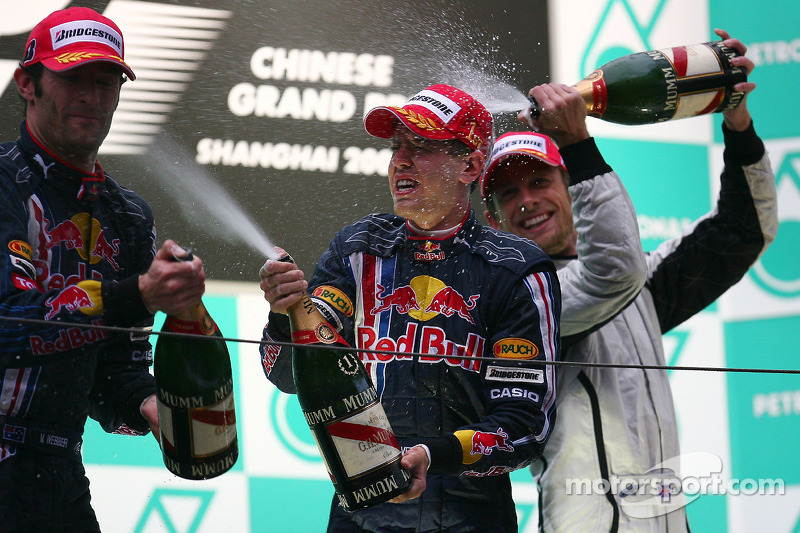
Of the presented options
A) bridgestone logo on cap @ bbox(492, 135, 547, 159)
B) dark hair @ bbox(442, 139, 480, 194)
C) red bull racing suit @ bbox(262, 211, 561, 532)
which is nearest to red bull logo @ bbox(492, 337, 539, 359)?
red bull racing suit @ bbox(262, 211, 561, 532)

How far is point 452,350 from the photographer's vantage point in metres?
1.41

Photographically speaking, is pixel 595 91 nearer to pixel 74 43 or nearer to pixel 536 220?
pixel 536 220

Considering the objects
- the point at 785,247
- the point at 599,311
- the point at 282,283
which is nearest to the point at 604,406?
the point at 599,311

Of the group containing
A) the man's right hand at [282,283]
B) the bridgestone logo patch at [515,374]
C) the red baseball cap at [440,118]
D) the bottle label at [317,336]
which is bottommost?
the bridgestone logo patch at [515,374]

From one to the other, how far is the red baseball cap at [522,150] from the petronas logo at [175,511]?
0.86 metres

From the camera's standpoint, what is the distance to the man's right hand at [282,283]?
4.16 ft

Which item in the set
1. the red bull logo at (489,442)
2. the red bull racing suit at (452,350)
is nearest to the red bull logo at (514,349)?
the red bull racing suit at (452,350)

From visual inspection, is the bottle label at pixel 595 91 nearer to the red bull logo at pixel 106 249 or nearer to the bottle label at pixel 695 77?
the bottle label at pixel 695 77

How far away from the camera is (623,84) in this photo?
5.68ft

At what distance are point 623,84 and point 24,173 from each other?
1.05 meters

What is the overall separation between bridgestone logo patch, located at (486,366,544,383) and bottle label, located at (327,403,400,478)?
213mm

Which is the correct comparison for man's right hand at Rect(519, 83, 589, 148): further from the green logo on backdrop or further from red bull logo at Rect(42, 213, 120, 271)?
the green logo on backdrop

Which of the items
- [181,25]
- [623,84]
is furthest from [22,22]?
[623,84]

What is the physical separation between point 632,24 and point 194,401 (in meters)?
1.98
